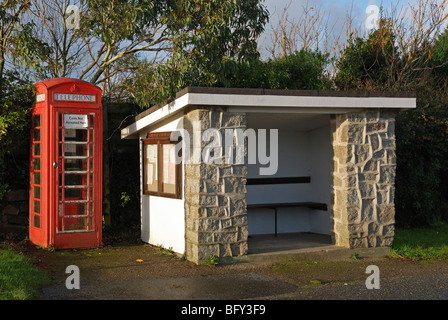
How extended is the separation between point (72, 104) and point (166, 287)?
151 inches

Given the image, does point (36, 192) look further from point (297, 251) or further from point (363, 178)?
point (363, 178)

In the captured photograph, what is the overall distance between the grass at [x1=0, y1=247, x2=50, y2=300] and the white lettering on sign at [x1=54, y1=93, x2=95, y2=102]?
2626mm

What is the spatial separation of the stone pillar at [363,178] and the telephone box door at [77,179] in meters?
4.13

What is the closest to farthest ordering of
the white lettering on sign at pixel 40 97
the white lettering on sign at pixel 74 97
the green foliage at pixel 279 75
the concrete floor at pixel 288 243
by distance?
1. the concrete floor at pixel 288 243
2. the white lettering on sign at pixel 74 97
3. the white lettering on sign at pixel 40 97
4. the green foliage at pixel 279 75

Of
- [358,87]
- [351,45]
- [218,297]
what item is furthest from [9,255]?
[351,45]

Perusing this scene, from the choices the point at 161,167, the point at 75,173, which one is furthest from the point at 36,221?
the point at 161,167

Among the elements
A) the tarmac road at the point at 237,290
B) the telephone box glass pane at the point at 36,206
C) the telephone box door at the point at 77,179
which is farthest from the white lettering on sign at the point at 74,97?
the tarmac road at the point at 237,290

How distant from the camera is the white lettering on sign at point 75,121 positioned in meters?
9.03

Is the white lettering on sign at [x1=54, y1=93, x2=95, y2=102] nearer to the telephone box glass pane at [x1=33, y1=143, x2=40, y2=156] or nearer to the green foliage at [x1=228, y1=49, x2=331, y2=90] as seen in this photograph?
the telephone box glass pane at [x1=33, y1=143, x2=40, y2=156]

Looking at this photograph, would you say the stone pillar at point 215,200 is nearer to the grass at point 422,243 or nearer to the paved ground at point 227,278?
the paved ground at point 227,278

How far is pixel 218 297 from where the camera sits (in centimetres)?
636

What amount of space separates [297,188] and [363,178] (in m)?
2.18

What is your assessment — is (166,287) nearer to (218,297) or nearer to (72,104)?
(218,297)

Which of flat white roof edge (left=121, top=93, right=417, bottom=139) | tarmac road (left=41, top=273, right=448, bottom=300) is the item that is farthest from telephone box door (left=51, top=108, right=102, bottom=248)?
tarmac road (left=41, top=273, right=448, bottom=300)
